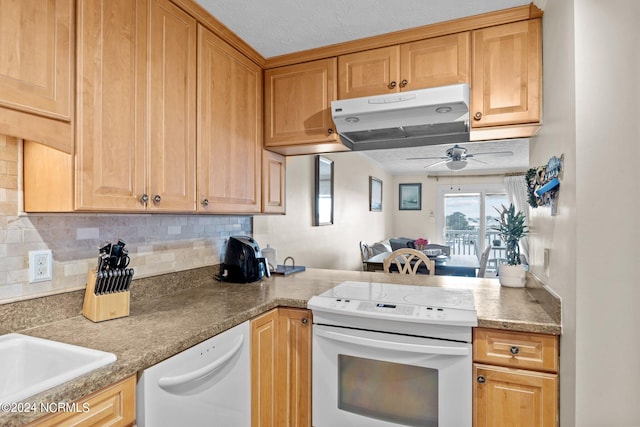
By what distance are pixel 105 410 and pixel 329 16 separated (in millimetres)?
1826

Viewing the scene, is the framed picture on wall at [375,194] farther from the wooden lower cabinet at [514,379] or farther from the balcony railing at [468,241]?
the wooden lower cabinet at [514,379]

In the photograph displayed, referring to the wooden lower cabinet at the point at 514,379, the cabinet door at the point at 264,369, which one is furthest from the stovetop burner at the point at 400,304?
the cabinet door at the point at 264,369

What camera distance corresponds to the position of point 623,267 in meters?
1.17

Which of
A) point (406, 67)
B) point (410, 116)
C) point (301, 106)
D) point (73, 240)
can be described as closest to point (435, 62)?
point (406, 67)

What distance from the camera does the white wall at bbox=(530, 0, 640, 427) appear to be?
3.83 ft

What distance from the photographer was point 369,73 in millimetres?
1997

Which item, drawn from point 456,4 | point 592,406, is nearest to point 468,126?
point 456,4

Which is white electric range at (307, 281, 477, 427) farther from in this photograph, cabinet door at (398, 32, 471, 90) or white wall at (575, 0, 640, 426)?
cabinet door at (398, 32, 471, 90)

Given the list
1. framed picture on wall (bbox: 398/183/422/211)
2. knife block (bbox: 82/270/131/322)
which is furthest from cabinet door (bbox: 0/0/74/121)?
framed picture on wall (bbox: 398/183/422/211)

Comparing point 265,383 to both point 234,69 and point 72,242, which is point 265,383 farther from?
point 234,69

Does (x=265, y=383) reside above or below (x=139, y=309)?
below

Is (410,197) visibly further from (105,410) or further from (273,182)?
(105,410)

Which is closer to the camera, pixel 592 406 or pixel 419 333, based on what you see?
pixel 592 406

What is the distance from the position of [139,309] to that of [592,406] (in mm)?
1767
